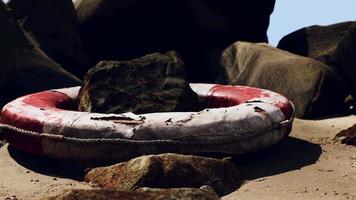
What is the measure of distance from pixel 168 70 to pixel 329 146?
1542mm

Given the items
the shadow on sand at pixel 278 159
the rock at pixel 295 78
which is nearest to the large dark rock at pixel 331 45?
the rock at pixel 295 78

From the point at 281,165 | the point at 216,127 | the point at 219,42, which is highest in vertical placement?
the point at 216,127

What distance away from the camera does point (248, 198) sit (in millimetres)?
3693

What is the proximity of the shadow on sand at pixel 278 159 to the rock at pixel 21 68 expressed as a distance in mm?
3169

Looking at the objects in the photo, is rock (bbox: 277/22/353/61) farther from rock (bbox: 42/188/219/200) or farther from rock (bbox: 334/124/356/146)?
rock (bbox: 42/188/219/200)

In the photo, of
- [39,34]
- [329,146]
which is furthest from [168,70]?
[39,34]

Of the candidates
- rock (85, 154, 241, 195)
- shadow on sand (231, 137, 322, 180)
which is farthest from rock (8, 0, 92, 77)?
rock (85, 154, 241, 195)

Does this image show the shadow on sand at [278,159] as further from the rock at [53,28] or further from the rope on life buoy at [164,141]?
the rock at [53,28]

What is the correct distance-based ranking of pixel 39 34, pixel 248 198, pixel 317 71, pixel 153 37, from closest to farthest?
1. pixel 248 198
2. pixel 317 71
3. pixel 39 34
4. pixel 153 37

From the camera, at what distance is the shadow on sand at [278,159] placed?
4375 millimetres

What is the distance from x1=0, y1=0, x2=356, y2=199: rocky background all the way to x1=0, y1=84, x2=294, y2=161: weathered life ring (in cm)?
27

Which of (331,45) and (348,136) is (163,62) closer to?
(348,136)

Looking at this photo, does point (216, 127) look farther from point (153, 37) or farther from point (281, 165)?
point (153, 37)

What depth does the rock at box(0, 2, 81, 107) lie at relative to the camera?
687 centimetres
